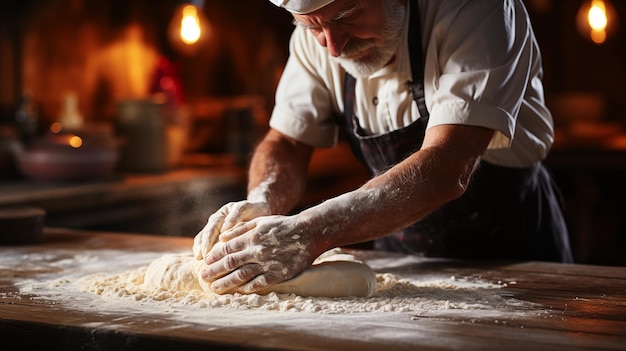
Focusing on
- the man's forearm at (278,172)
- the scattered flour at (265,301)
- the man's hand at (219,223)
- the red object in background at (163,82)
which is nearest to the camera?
the scattered flour at (265,301)

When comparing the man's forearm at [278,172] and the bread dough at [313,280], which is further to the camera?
the man's forearm at [278,172]

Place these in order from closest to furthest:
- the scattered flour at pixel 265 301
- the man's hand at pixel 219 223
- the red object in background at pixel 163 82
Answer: the scattered flour at pixel 265 301 < the man's hand at pixel 219 223 < the red object in background at pixel 163 82

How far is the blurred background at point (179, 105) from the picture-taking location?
4469mm

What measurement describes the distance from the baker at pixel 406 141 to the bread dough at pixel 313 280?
33 mm

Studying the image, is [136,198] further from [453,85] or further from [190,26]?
[453,85]

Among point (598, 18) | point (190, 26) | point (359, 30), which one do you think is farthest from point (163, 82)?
point (359, 30)

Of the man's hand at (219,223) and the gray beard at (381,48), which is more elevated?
the gray beard at (381,48)

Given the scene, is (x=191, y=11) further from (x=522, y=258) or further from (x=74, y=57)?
(x=522, y=258)

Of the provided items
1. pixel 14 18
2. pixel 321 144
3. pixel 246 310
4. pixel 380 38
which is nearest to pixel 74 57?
pixel 14 18

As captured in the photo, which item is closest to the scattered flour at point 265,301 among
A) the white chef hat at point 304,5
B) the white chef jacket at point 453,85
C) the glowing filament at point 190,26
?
the white chef jacket at point 453,85

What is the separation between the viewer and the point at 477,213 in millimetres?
2520

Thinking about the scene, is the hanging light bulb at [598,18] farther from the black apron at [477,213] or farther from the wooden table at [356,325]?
the wooden table at [356,325]

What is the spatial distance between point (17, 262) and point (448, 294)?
4.09 feet

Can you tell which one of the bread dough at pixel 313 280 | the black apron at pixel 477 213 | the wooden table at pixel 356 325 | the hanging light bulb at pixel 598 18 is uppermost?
the hanging light bulb at pixel 598 18
